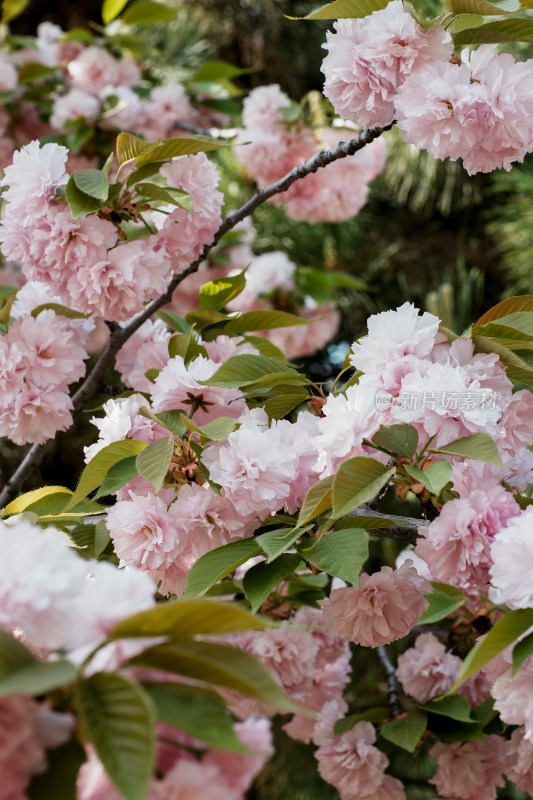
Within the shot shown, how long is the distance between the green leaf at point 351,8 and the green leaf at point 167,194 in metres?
0.18

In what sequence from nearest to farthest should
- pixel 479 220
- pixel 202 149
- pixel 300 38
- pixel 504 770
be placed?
pixel 202 149 → pixel 504 770 → pixel 300 38 → pixel 479 220

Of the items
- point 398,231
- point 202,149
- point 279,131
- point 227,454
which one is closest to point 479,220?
point 398,231

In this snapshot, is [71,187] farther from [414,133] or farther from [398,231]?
[398,231]

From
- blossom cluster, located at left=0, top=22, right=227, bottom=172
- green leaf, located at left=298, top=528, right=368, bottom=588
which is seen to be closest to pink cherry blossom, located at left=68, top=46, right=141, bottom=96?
blossom cluster, located at left=0, top=22, right=227, bottom=172

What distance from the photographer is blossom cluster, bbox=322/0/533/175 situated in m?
0.69

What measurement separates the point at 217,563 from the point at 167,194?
329 mm

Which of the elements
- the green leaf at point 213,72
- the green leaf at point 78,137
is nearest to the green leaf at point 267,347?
the green leaf at point 78,137

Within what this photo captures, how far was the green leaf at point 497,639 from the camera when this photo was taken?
479 millimetres

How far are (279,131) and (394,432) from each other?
0.96 metres

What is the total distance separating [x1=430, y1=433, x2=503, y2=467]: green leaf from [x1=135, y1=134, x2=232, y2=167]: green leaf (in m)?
0.34

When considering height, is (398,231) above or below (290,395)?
below

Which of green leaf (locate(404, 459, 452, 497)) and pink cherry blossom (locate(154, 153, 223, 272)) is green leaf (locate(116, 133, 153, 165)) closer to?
pink cherry blossom (locate(154, 153, 223, 272))

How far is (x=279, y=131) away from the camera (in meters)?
1.43

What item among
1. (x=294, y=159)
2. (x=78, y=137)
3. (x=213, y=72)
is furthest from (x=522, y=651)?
(x=213, y=72)
